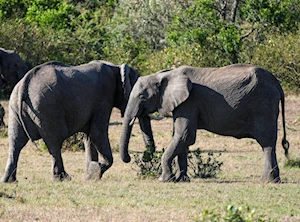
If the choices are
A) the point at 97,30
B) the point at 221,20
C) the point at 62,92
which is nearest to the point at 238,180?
the point at 62,92

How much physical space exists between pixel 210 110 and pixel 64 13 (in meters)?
27.8

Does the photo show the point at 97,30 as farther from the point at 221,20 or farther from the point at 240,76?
the point at 240,76

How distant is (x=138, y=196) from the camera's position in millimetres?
11680

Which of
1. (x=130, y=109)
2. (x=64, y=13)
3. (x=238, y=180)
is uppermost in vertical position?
(x=130, y=109)

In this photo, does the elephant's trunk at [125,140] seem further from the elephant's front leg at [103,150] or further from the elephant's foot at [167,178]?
the elephant's foot at [167,178]

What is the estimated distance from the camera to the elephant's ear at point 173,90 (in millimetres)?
13406

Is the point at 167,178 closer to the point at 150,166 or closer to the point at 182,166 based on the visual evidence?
the point at 182,166

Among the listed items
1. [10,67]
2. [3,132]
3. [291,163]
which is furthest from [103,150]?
[3,132]

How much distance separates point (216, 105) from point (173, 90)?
0.68 m

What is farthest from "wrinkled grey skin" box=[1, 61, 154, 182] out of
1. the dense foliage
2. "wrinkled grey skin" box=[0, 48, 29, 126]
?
the dense foliage

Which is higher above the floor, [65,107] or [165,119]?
[65,107]

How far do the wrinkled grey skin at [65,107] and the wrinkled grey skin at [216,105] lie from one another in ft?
1.84

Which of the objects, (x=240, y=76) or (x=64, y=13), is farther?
(x=64, y=13)

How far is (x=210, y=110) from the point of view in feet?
44.7
